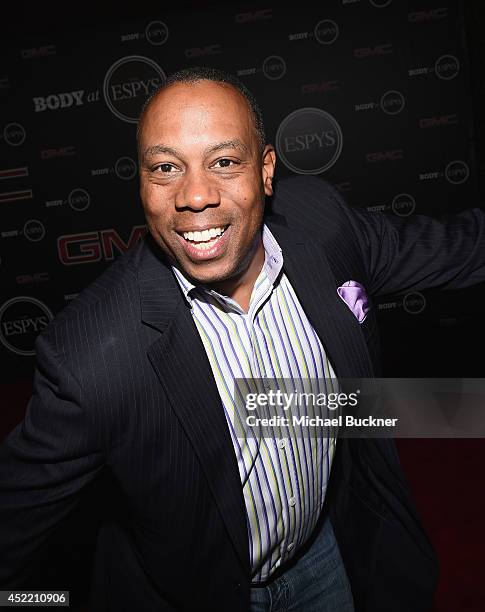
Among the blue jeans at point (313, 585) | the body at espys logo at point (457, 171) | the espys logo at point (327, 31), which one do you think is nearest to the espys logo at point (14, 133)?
the espys logo at point (327, 31)

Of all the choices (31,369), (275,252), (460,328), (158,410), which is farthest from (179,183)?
(31,369)

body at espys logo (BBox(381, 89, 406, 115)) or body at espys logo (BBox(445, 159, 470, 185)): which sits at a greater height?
body at espys logo (BBox(381, 89, 406, 115))

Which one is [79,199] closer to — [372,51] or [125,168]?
[125,168]

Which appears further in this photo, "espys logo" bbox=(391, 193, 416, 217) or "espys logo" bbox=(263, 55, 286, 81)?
"espys logo" bbox=(391, 193, 416, 217)

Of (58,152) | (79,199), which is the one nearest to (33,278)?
(79,199)

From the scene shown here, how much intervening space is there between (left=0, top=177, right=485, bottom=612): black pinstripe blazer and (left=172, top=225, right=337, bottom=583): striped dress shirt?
0.05m

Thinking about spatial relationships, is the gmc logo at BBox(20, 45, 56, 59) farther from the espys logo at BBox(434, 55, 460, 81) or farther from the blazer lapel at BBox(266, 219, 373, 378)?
the blazer lapel at BBox(266, 219, 373, 378)

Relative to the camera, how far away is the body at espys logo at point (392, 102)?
3.58 m

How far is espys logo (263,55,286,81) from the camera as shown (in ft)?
11.8

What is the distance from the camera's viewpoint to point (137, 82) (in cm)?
374

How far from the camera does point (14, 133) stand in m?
3.88

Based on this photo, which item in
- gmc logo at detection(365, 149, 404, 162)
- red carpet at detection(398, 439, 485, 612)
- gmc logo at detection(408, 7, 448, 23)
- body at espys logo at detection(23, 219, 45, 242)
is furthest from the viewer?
body at espys logo at detection(23, 219, 45, 242)

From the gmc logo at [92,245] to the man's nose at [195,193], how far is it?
2.90 metres

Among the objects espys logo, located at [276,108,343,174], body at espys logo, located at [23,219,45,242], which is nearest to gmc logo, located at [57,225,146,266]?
body at espys logo, located at [23,219,45,242]
